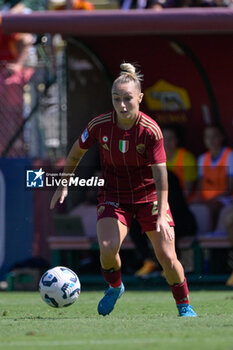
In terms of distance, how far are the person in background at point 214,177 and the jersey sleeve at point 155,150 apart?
470cm

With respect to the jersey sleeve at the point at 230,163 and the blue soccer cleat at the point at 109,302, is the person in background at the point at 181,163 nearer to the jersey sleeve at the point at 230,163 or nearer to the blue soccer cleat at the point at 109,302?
the jersey sleeve at the point at 230,163

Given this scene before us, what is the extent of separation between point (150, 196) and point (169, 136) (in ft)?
16.4

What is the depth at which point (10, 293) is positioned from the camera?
10852 millimetres

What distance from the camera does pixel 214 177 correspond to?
38.9 ft

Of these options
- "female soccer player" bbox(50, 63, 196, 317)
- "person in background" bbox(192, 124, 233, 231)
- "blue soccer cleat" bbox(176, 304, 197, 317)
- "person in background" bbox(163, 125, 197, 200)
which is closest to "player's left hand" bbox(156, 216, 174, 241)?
"female soccer player" bbox(50, 63, 196, 317)

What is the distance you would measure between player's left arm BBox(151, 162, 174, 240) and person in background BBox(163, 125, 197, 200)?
16.9 feet

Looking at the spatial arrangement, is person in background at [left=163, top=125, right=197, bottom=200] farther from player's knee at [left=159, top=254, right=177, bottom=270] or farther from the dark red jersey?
player's knee at [left=159, top=254, right=177, bottom=270]

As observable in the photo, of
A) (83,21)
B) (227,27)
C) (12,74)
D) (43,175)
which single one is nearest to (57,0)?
(12,74)

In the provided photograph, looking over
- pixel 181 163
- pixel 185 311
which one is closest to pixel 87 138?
pixel 185 311

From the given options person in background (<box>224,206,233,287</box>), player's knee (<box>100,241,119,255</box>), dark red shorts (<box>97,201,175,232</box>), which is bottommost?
person in background (<box>224,206,233,287</box>)

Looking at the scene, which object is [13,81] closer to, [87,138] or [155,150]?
[87,138]

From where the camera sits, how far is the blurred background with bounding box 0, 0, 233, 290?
37.3 ft

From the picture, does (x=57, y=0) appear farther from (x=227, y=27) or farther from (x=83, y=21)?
(x=227, y=27)

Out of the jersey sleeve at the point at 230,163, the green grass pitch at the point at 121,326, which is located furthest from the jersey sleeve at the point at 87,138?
the jersey sleeve at the point at 230,163
